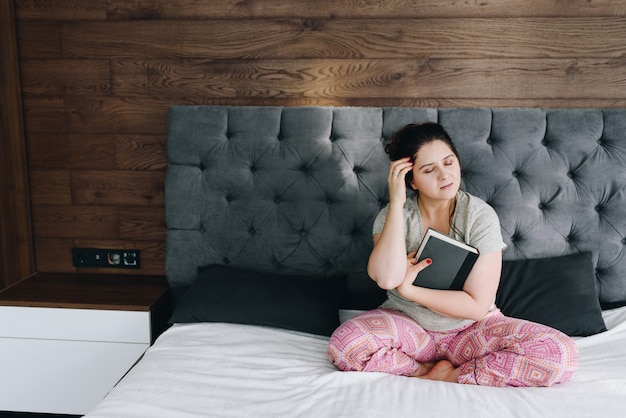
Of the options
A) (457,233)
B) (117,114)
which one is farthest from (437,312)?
(117,114)

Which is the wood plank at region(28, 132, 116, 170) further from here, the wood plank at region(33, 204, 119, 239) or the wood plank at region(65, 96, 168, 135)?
the wood plank at region(33, 204, 119, 239)

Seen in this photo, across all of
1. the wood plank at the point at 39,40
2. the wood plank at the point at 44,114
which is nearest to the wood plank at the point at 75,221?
the wood plank at the point at 44,114

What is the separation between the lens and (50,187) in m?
2.43

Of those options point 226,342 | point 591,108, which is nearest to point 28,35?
point 226,342

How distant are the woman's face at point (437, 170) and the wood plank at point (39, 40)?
1.65 m

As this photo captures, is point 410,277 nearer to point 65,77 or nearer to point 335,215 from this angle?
point 335,215

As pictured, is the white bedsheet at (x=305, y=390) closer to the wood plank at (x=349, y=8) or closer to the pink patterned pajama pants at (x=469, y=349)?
the pink patterned pajama pants at (x=469, y=349)

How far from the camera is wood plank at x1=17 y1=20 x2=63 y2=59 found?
2307 millimetres

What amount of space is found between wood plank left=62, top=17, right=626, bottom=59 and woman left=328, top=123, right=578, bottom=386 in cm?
59

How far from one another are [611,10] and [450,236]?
1.18 m

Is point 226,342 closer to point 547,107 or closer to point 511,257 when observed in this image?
point 511,257

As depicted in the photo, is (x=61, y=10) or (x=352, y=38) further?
(x=61, y=10)

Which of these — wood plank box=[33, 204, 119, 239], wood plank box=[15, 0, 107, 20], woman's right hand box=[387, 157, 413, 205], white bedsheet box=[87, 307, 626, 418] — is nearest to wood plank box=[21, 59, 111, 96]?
wood plank box=[15, 0, 107, 20]

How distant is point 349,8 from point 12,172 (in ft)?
5.35
